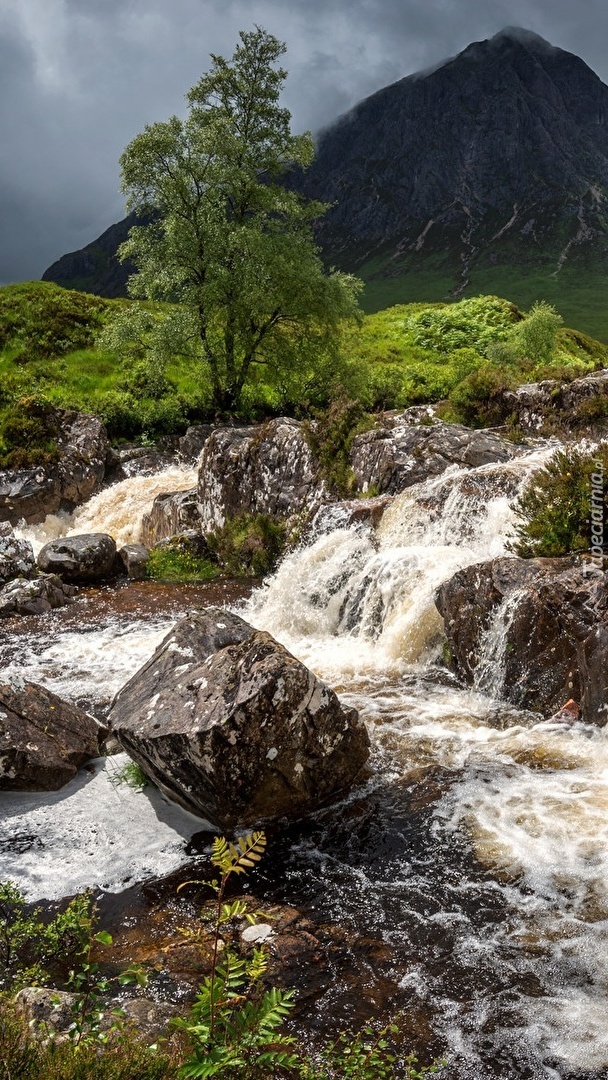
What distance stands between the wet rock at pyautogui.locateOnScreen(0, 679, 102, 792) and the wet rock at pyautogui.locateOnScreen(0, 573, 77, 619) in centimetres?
891

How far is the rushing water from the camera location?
5891 millimetres

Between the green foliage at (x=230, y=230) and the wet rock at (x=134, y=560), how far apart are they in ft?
32.8

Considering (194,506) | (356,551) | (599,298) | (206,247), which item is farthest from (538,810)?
(599,298)

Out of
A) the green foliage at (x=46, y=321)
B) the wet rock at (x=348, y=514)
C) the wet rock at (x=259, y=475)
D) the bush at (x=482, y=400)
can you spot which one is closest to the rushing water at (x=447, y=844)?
the wet rock at (x=348, y=514)

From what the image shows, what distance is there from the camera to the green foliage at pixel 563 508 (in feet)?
43.2

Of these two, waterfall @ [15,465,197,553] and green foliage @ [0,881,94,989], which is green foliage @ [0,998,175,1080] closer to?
green foliage @ [0,881,94,989]

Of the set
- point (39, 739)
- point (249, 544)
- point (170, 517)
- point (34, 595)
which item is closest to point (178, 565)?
point (249, 544)

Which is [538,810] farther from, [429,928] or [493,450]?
[493,450]

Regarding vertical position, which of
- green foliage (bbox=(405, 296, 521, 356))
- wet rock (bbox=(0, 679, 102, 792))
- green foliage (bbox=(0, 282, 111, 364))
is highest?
green foliage (bbox=(0, 282, 111, 364))

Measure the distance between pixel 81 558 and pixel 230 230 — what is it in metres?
15.8

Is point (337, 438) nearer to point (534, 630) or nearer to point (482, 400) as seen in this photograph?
point (482, 400)

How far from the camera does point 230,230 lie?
28781 millimetres

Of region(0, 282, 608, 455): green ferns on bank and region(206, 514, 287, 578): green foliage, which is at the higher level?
region(0, 282, 608, 455): green ferns on bank

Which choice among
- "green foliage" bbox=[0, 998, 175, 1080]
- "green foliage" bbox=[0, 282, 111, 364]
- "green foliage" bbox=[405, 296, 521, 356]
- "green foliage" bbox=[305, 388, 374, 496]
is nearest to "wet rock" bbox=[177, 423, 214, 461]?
"green foliage" bbox=[305, 388, 374, 496]
